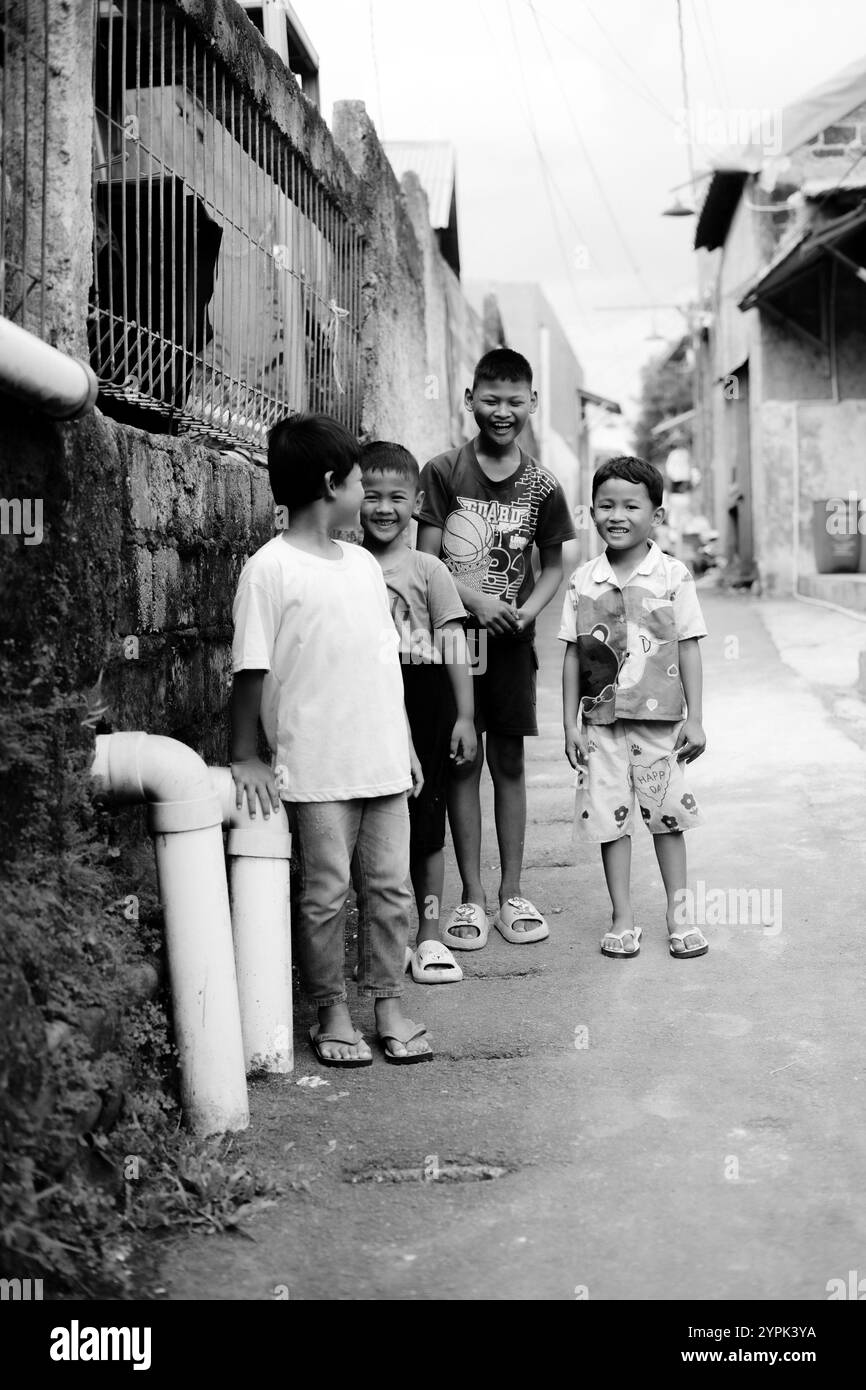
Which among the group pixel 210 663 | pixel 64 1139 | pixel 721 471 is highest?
pixel 721 471

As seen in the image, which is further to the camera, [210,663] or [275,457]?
[210,663]

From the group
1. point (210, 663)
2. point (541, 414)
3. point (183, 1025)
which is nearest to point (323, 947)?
point (183, 1025)

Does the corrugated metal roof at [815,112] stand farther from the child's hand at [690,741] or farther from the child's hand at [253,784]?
the child's hand at [253,784]

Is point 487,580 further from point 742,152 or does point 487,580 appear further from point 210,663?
point 742,152

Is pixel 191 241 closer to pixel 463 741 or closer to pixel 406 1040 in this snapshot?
pixel 463 741

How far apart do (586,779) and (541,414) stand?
24153 millimetres

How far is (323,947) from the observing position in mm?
3195

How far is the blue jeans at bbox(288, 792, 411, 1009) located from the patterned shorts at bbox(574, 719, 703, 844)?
2.92 feet

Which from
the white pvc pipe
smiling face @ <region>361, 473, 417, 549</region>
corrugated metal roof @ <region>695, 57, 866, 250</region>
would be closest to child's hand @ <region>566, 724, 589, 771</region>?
smiling face @ <region>361, 473, 417, 549</region>

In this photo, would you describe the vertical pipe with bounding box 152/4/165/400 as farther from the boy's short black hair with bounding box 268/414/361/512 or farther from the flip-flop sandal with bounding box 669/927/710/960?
the flip-flop sandal with bounding box 669/927/710/960

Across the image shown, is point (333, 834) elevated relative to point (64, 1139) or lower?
elevated

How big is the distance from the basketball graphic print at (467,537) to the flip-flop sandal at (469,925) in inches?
40.5

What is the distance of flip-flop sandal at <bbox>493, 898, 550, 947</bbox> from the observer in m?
4.09
